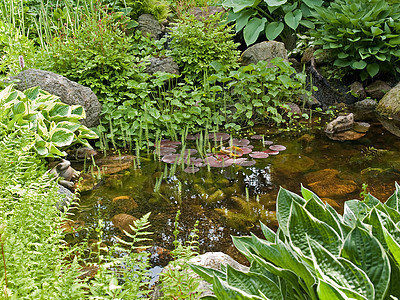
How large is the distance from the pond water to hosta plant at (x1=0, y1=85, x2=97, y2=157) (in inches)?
20.3

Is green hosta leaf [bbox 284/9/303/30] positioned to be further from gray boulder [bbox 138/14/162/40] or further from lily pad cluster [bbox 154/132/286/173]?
lily pad cluster [bbox 154/132/286/173]

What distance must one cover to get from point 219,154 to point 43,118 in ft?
5.86

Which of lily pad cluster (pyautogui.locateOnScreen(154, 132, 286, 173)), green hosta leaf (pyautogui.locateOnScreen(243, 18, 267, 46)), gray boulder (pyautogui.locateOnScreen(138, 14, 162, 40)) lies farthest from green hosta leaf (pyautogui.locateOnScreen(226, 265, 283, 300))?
green hosta leaf (pyautogui.locateOnScreen(243, 18, 267, 46))

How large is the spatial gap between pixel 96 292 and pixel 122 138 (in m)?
3.17

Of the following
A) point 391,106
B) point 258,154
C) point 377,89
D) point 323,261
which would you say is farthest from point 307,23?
point 323,261

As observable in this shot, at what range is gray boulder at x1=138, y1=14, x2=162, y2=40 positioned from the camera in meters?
6.41

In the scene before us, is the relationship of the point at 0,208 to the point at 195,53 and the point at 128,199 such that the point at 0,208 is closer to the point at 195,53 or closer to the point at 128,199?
the point at 128,199

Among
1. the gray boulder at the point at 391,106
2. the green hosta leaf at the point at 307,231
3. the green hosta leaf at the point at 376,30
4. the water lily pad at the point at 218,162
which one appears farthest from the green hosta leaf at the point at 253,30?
the green hosta leaf at the point at 307,231

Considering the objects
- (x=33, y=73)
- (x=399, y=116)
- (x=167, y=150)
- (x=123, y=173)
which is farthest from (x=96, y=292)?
(x=399, y=116)

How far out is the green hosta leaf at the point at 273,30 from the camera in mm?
6961

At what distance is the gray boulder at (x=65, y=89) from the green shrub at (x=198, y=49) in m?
1.42

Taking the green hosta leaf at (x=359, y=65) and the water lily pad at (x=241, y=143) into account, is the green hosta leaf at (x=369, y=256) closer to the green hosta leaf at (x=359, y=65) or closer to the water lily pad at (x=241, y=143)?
the water lily pad at (x=241, y=143)

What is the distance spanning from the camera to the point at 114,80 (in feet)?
14.7

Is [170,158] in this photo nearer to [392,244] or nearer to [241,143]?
[241,143]
